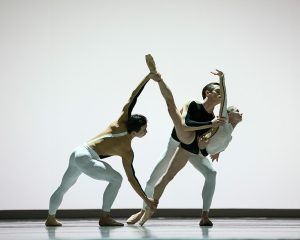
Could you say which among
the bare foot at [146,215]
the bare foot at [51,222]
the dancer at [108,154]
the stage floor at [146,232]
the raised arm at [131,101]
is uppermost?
the raised arm at [131,101]

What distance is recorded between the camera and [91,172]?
564cm

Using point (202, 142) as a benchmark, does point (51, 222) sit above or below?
below

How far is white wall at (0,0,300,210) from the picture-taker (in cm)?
751

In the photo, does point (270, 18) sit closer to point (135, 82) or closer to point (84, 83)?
point (135, 82)

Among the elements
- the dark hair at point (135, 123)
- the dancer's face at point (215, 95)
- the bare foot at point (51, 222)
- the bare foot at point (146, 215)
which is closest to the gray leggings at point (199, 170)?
the bare foot at point (146, 215)

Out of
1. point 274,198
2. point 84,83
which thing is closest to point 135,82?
point 84,83

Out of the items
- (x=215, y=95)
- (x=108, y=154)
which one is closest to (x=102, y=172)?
(x=108, y=154)

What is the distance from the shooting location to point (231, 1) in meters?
8.08

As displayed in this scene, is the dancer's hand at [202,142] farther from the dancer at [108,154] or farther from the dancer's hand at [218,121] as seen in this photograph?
the dancer at [108,154]

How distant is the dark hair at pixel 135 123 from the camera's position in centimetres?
567

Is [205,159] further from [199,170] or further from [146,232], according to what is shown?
[146,232]

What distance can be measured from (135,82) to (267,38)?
1.59 meters

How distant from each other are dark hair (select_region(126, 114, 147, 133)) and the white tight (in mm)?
345

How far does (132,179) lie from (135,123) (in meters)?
0.46
